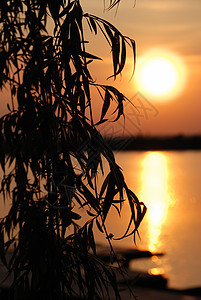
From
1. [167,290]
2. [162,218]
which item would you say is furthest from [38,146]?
[162,218]

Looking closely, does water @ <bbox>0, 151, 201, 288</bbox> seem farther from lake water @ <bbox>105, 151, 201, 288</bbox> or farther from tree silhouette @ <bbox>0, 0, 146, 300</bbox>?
tree silhouette @ <bbox>0, 0, 146, 300</bbox>

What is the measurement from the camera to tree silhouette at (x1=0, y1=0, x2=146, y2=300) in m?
2.21

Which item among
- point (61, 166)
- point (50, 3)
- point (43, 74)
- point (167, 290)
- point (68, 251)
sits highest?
point (50, 3)

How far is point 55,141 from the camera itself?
2316 mm

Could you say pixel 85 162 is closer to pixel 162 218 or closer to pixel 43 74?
pixel 43 74

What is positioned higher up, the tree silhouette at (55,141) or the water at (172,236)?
the tree silhouette at (55,141)

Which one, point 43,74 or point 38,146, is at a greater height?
point 43,74

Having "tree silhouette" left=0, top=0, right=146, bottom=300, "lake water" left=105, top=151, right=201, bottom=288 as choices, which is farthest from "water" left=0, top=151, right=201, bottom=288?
"tree silhouette" left=0, top=0, right=146, bottom=300

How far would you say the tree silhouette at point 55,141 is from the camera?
7.23ft

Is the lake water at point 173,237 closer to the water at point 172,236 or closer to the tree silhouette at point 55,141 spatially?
the water at point 172,236

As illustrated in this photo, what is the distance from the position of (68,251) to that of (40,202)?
0.75ft

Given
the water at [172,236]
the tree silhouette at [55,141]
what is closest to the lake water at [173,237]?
the water at [172,236]

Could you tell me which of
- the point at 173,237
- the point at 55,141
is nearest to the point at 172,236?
the point at 173,237

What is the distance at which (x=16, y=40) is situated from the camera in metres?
2.43
